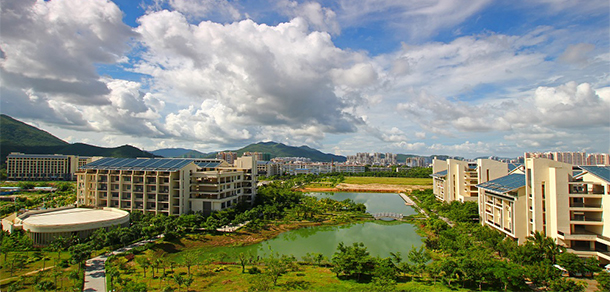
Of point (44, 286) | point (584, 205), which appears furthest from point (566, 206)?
point (44, 286)

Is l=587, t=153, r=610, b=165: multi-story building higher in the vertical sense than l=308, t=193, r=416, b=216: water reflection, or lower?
higher

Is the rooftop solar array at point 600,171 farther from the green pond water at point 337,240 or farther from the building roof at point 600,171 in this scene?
the green pond water at point 337,240

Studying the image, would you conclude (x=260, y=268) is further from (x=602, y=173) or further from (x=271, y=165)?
(x=271, y=165)

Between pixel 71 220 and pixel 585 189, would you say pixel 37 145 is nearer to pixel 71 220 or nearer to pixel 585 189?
pixel 71 220

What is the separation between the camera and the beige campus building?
11797mm

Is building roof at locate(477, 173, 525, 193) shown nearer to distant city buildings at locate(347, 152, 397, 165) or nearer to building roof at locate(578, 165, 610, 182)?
building roof at locate(578, 165, 610, 182)

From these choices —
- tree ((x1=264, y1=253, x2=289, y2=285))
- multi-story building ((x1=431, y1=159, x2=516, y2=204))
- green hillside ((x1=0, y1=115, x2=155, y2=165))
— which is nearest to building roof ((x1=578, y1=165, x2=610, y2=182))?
multi-story building ((x1=431, y1=159, x2=516, y2=204))

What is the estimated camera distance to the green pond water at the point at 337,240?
14.2 metres

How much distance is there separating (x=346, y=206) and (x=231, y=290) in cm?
1582

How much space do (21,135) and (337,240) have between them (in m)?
76.7

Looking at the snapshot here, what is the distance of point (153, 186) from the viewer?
19.3m

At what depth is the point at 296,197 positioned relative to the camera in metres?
25.8

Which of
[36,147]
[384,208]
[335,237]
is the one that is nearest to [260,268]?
[335,237]

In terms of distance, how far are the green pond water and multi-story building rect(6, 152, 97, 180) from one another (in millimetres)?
41015
